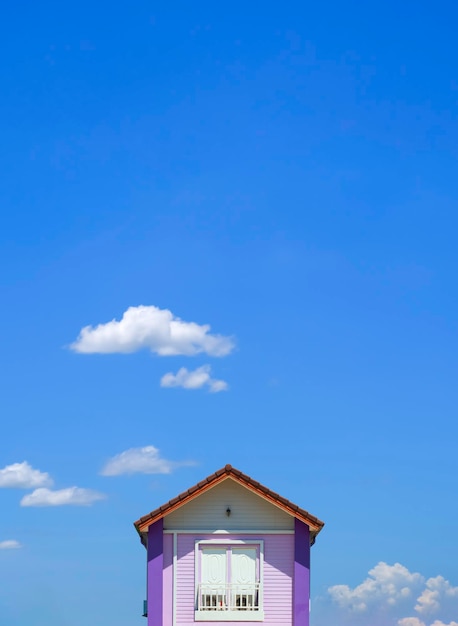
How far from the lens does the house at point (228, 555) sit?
111ft

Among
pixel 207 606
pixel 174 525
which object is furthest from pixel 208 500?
pixel 207 606

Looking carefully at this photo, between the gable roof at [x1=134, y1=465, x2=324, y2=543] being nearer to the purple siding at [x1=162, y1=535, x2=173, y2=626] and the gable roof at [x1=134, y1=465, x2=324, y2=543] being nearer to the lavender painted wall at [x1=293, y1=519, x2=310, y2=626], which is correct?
the lavender painted wall at [x1=293, y1=519, x2=310, y2=626]

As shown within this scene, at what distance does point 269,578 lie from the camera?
1340 inches

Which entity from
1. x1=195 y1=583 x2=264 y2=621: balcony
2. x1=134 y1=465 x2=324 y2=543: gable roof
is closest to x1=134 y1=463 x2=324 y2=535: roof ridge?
x1=134 y1=465 x2=324 y2=543: gable roof

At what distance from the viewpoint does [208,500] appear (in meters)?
34.4

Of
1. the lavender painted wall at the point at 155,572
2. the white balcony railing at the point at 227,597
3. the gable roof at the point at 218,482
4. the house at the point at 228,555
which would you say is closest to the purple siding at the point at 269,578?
the house at the point at 228,555

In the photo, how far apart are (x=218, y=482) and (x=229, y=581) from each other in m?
3.37

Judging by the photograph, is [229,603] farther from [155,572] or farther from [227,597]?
[155,572]

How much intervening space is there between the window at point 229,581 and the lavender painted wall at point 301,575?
1.19 metres

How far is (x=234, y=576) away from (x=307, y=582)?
8.14 ft

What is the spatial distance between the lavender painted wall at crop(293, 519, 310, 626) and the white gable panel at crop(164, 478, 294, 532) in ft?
1.46

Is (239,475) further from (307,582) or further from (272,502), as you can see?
(307,582)

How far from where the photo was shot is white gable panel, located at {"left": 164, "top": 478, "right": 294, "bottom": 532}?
112ft

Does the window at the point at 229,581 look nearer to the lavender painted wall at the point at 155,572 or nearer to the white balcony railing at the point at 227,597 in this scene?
the white balcony railing at the point at 227,597
